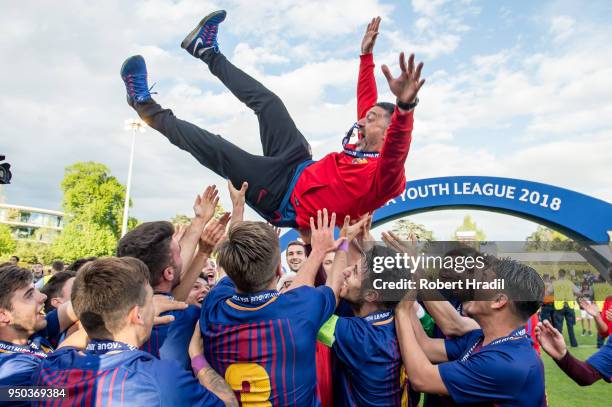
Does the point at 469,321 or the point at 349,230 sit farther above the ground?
the point at 349,230

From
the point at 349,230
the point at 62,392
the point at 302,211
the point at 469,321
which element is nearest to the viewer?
the point at 62,392

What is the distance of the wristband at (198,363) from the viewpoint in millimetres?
2205

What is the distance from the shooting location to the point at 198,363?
2.23m

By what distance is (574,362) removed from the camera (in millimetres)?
3025

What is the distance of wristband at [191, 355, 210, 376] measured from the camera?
2.21m

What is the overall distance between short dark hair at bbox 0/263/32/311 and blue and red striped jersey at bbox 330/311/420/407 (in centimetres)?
174

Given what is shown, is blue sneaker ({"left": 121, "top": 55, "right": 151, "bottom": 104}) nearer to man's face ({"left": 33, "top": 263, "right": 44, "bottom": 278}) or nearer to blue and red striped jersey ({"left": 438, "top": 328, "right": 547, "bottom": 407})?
blue and red striped jersey ({"left": 438, "top": 328, "right": 547, "bottom": 407})

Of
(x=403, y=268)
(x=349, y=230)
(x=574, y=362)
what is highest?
(x=349, y=230)

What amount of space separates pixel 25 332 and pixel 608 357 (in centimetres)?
374

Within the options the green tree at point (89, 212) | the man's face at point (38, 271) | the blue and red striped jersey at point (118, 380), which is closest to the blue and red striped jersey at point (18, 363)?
the blue and red striped jersey at point (118, 380)

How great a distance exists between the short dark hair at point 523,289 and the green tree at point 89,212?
34.8m

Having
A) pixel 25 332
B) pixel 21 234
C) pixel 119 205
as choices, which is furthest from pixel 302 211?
pixel 21 234

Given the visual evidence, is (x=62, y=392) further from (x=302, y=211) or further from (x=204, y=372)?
(x=302, y=211)

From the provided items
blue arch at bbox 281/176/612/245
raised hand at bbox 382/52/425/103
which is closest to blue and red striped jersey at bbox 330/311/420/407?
raised hand at bbox 382/52/425/103
